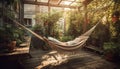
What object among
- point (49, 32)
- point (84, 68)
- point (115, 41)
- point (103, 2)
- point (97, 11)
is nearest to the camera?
point (84, 68)

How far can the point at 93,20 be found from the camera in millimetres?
5098

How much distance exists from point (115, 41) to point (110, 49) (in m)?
0.46

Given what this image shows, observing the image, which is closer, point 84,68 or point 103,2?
point 84,68

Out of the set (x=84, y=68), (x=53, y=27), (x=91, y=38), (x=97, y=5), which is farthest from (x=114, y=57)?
(x=53, y=27)

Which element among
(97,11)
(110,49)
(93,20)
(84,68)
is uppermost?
(97,11)

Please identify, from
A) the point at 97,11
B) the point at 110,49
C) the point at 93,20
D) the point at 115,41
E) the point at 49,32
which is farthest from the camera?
the point at 49,32

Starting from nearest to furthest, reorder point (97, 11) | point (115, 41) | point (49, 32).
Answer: point (115, 41) → point (97, 11) → point (49, 32)

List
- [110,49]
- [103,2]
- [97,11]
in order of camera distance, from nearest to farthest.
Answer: [110,49], [103,2], [97,11]

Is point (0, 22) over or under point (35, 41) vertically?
over

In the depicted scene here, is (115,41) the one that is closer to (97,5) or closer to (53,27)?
(97,5)

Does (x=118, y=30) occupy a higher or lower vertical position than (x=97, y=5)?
lower

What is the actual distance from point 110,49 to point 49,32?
306 centimetres

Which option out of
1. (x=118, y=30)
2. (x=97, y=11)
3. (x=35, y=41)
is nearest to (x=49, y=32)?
(x=35, y=41)

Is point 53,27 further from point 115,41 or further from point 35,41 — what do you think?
point 115,41
